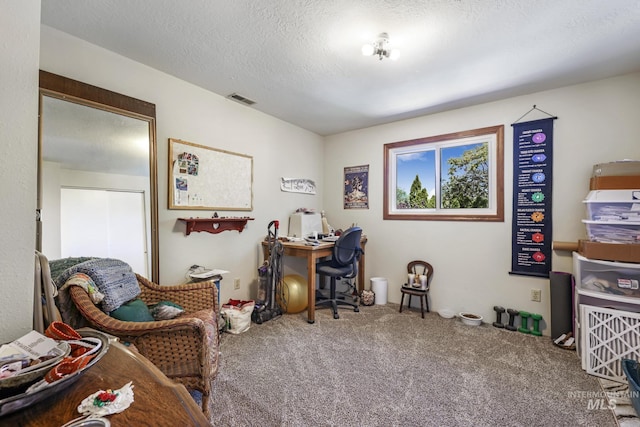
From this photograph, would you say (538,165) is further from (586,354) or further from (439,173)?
(586,354)

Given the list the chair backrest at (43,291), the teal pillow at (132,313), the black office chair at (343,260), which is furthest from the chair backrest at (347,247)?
the chair backrest at (43,291)

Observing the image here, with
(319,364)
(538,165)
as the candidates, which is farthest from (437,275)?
(319,364)

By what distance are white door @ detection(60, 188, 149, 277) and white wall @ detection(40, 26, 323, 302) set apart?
0.60 ft

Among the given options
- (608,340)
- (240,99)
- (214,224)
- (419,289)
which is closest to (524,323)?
(608,340)

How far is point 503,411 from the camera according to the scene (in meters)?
1.55

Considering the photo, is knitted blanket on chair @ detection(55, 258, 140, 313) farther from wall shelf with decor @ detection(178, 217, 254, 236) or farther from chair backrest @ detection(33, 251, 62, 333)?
wall shelf with decor @ detection(178, 217, 254, 236)

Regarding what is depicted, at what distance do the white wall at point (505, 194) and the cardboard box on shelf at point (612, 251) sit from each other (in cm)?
50

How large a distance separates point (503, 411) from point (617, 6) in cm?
241

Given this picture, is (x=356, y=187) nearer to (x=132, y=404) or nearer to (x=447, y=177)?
(x=447, y=177)

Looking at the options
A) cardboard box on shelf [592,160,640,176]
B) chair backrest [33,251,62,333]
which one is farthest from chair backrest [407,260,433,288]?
chair backrest [33,251,62,333]

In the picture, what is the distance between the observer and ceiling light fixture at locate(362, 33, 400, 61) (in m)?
1.84

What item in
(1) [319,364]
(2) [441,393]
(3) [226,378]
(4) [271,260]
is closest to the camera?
(2) [441,393]

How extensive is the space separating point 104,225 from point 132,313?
0.87 m

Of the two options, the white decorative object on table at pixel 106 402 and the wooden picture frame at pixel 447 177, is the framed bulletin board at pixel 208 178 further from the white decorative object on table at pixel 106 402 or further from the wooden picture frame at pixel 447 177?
the white decorative object on table at pixel 106 402
